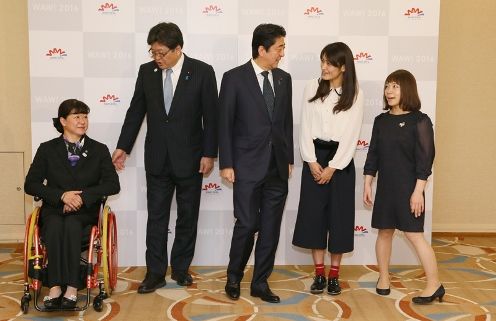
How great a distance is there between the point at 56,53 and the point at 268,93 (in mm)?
1626

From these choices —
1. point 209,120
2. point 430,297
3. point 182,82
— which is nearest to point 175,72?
point 182,82

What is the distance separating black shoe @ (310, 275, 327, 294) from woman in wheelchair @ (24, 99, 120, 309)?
4.61ft

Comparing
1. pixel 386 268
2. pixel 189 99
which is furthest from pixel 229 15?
pixel 386 268

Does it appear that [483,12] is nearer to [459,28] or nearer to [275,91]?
[459,28]

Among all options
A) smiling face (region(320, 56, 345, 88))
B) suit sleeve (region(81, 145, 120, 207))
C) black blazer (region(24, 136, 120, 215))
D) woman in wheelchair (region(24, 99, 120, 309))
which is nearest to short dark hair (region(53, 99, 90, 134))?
woman in wheelchair (region(24, 99, 120, 309))

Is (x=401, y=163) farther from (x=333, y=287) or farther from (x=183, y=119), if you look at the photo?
(x=183, y=119)

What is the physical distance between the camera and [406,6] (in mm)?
4445

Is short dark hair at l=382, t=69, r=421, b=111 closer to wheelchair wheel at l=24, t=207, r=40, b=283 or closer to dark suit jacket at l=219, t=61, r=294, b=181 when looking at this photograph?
dark suit jacket at l=219, t=61, r=294, b=181

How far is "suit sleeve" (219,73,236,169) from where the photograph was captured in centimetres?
366

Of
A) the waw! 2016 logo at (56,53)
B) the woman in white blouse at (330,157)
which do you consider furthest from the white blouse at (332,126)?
the waw! 2016 logo at (56,53)

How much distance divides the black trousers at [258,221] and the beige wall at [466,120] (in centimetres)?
233

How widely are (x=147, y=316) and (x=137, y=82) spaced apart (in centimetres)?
151

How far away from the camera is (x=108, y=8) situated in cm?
430

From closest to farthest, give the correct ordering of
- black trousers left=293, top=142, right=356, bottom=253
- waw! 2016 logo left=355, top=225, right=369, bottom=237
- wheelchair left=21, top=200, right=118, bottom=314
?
1. wheelchair left=21, top=200, right=118, bottom=314
2. black trousers left=293, top=142, right=356, bottom=253
3. waw! 2016 logo left=355, top=225, right=369, bottom=237
